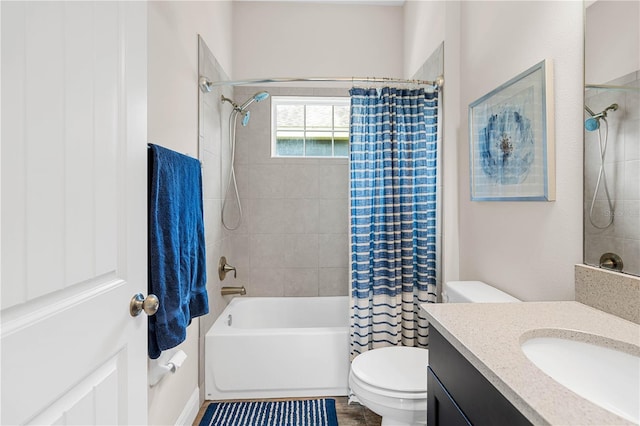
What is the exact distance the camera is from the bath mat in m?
1.90

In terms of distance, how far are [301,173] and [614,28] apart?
83.4 inches

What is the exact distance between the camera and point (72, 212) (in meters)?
0.68

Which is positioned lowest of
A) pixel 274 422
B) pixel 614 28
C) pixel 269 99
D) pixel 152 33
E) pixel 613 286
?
pixel 274 422

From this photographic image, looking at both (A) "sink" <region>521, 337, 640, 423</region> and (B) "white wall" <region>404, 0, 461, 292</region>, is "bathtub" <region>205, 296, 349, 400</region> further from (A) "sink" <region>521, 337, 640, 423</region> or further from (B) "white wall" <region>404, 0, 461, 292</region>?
(A) "sink" <region>521, 337, 640, 423</region>

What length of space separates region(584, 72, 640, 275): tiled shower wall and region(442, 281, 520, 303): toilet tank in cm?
43

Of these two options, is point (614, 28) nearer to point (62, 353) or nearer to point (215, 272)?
point (62, 353)

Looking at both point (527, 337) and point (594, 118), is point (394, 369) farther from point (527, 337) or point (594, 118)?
point (594, 118)

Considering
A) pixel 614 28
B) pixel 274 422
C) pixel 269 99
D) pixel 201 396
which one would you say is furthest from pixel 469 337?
pixel 269 99

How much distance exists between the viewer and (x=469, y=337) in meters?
0.85

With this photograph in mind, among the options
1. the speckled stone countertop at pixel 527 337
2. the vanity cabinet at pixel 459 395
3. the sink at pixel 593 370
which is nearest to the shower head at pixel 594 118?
the speckled stone countertop at pixel 527 337

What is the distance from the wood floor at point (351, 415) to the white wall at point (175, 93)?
1.17 ft

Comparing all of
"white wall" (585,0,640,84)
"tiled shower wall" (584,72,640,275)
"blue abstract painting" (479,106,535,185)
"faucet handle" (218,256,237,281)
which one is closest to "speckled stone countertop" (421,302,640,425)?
"tiled shower wall" (584,72,640,275)

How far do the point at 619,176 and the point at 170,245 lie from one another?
1483mm

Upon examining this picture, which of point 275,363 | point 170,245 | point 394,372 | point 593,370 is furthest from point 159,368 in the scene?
point 593,370
